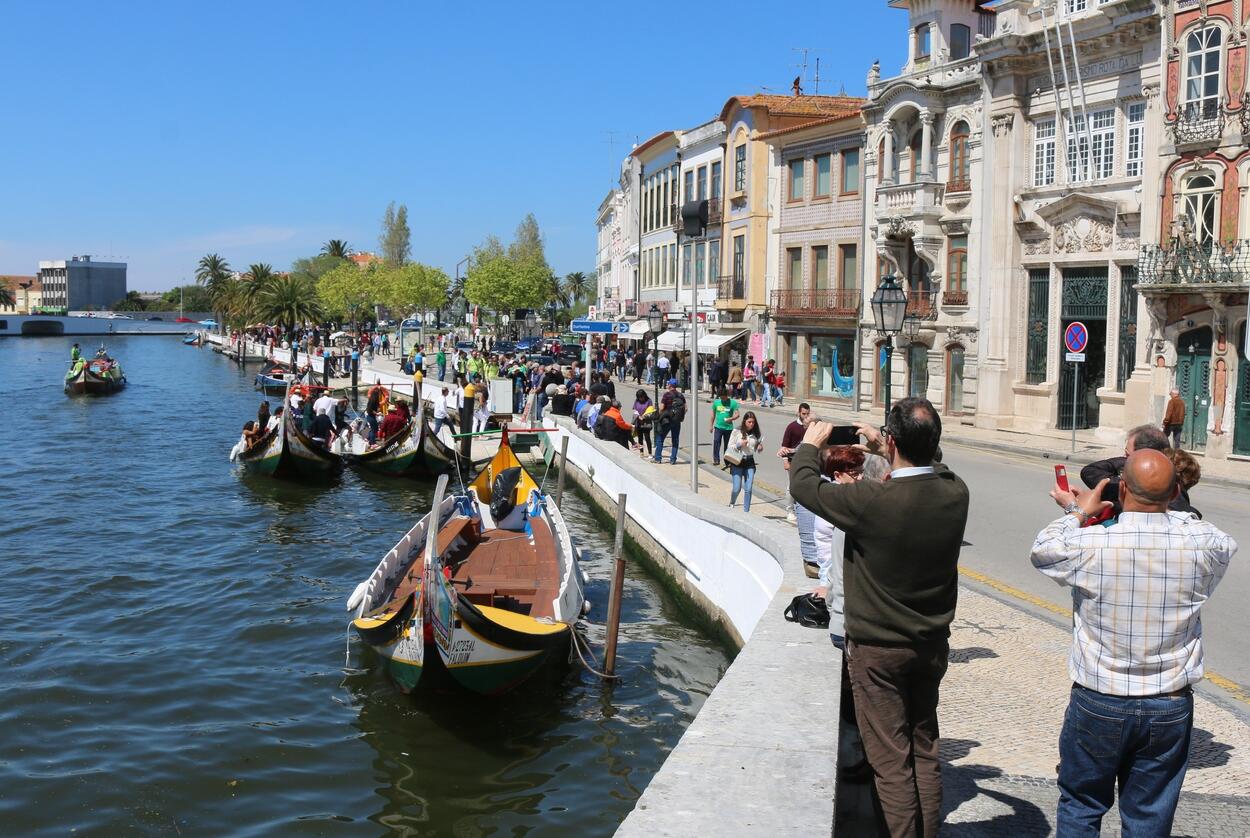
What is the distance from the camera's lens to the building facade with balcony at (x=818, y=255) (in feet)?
129

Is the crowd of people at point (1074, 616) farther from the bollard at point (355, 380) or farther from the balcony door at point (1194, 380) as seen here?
the bollard at point (355, 380)

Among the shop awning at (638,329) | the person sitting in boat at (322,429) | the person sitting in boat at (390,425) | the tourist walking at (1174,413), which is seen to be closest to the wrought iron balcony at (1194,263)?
the tourist walking at (1174,413)

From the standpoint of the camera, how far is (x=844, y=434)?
284 inches

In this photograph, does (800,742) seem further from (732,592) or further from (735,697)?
(732,592)

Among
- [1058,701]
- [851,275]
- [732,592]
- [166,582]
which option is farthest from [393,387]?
[1058,701]

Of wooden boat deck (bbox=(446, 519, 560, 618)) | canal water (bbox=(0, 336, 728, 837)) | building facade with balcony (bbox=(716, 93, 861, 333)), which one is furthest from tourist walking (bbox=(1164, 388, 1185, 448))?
building facade with balcony (bbox=(716, 93, 861, 333))

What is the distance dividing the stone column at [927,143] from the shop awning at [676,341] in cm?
1613

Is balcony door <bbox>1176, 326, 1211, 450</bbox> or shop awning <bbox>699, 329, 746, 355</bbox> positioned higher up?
shop awning <bbox>699, 329, 746, 355</bbox>

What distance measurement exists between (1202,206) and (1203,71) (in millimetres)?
2764

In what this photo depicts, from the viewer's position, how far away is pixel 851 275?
39.6 m

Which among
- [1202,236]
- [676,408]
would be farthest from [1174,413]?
[676,408]

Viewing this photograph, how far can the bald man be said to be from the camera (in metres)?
4.56

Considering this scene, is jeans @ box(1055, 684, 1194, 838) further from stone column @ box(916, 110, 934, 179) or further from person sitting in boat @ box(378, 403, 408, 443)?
stone column @ box(916, 110, 934, 179)

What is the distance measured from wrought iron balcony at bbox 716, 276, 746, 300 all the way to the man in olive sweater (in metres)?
41.3
